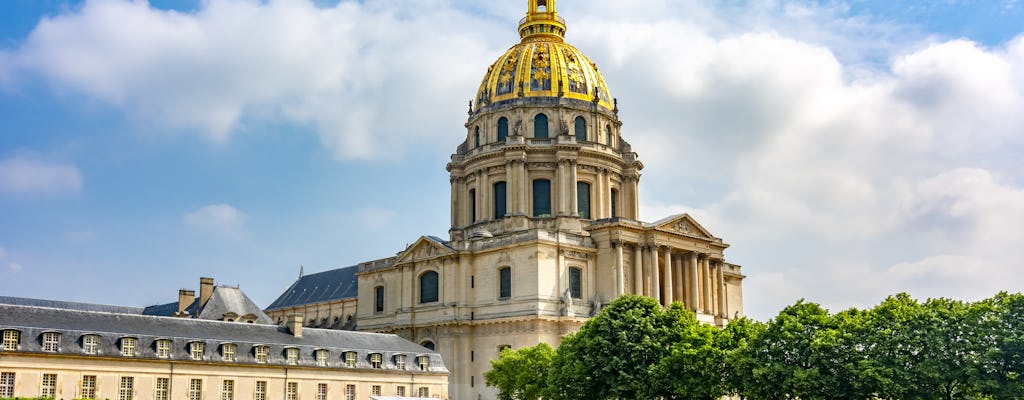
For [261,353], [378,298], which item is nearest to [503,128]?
[378,298]

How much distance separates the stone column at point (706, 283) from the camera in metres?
79.1

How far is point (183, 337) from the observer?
177 ft

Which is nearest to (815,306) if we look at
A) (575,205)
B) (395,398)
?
(395,398)

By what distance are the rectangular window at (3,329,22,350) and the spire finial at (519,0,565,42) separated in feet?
177

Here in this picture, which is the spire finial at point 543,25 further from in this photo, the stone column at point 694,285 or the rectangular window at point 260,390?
the rectangular window at point 260,390

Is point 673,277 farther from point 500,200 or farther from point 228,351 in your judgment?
point 228,351

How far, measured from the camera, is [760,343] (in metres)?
49.6

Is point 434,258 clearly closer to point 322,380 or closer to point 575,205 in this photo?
point 575,205

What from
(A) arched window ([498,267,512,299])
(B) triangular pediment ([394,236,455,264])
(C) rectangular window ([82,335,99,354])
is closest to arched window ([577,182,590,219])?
(A) arched window ([498,267,512,299])

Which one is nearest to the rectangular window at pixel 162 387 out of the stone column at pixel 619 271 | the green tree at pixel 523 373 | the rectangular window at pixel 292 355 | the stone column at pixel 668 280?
the rectangular window at pixel 292 355

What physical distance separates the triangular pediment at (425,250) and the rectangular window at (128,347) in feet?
97.1

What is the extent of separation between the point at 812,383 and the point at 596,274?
30.3m

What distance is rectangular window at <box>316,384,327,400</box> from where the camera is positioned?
57.7m

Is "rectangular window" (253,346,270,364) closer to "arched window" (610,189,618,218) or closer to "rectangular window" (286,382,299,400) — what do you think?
"rectangular window" (286,382,299,400)
